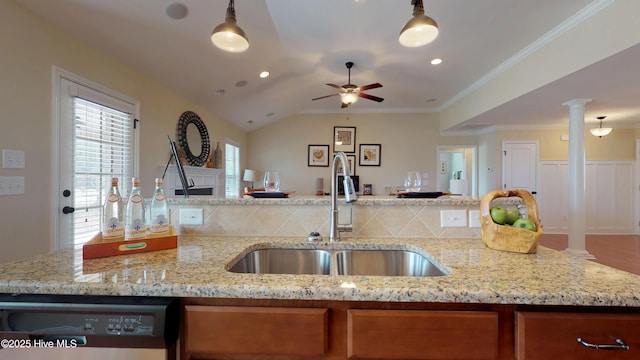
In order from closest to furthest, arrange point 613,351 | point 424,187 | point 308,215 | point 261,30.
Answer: point 613,351
point 308,215
point 261,30
point 424,187

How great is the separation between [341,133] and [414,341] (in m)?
5.67

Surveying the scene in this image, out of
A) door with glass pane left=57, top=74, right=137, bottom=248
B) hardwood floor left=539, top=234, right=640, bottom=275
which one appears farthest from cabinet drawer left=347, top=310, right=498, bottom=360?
hardwood floor left=539, top=234, right=640, bottom=275

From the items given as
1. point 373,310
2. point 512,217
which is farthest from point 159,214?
point 512,217

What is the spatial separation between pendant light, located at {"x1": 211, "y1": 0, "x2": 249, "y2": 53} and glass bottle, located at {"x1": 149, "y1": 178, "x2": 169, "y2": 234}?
0.90 metres

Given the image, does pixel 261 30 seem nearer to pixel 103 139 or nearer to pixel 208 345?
pixel 103 139

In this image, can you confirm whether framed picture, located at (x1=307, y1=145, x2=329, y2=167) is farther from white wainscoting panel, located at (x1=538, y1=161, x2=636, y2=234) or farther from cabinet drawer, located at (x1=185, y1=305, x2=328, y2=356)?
cabinet drawer, located at (x1=185, y1=305, x2=328, y2=356)

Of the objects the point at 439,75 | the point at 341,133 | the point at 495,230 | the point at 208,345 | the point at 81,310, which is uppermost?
the point at 439,75

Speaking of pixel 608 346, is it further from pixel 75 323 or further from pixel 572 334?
pixel 75 323

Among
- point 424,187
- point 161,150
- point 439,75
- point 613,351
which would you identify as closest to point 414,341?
point 613,351

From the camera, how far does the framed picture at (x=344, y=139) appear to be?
6113 mm

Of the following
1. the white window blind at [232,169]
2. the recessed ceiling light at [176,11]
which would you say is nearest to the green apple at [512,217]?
the recessed ceiling light at [176,11]

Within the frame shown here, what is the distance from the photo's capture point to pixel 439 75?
13.2 feet

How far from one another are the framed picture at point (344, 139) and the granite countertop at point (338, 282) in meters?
5.28

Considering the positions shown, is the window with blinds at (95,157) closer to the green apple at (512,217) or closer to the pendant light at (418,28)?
the pendant light at (418,28)
